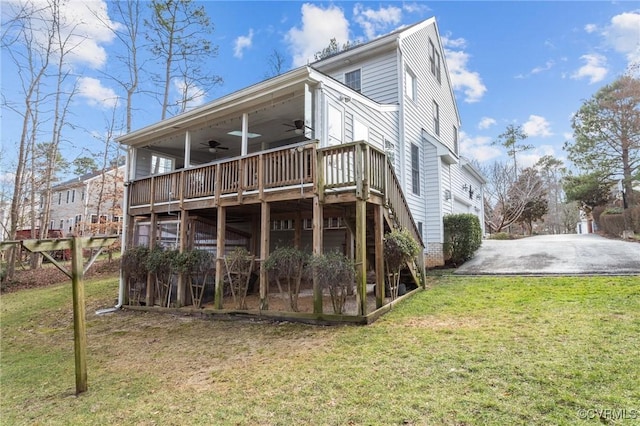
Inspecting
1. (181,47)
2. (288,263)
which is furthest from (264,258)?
(181,47)

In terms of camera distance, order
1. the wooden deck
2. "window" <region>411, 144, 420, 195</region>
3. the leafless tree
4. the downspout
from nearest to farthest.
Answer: the wooden deck < the downspout < "window" <region>411, 144, 420, 195</region> < the leafless tree

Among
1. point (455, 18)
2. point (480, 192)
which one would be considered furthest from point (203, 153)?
point (480, 192)

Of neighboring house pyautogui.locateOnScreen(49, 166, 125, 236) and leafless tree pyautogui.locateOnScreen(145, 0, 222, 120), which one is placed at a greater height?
leafless tree pyautogui.locateOnScreen(145, 0, 222, 120)

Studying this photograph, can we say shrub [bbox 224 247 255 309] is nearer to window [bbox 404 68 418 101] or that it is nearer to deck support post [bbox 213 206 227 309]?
deck support post [bbox 213 206 227 309]

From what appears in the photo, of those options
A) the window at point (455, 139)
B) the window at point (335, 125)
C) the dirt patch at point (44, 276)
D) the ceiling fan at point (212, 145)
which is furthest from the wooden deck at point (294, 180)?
the window at point (455, 139)

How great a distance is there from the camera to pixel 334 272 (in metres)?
6.45

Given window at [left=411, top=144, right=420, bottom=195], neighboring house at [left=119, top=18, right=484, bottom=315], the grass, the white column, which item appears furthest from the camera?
window at [left=411, top=144, right=420, bottom=195]

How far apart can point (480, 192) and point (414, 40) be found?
39.1 feet

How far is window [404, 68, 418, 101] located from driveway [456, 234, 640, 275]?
6.70 m

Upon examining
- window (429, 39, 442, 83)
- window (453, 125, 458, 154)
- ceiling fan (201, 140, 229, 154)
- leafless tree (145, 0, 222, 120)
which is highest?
leafless tree (145, 0, 222, 120)

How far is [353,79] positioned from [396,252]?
8132 millimetres

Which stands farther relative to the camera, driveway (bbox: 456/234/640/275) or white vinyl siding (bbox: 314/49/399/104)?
white vinyl siding (bbox: 314/49/399/104)

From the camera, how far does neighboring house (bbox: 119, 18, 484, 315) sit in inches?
287

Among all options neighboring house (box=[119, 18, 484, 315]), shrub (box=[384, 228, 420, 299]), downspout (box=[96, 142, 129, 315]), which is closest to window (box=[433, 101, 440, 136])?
neighboring house (box=[119, 18, 484, 315])
